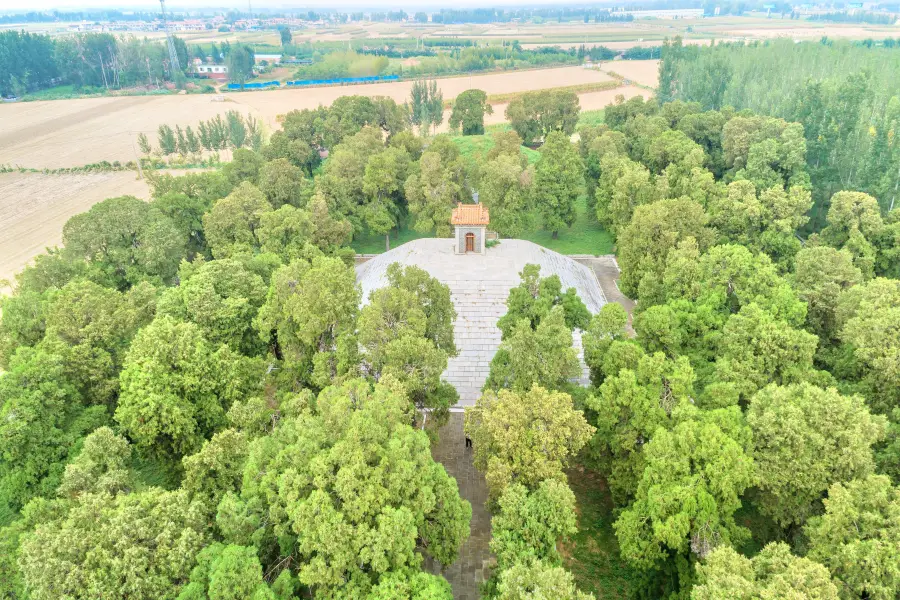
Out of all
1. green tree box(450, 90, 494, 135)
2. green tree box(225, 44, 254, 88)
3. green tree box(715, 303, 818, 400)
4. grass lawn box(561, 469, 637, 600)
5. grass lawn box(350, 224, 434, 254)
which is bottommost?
grass lawn box(561, 469, 637, 600)

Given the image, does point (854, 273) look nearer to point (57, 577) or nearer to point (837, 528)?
point (837, 528)

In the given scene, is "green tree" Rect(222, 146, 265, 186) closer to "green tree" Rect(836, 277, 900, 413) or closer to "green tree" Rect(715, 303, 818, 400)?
"green tree" Rect(715, 303, 818, 400)

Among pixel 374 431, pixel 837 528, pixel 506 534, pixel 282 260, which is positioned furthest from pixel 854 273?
pixel 282 260

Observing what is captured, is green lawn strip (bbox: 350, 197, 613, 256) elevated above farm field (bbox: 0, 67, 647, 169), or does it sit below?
below

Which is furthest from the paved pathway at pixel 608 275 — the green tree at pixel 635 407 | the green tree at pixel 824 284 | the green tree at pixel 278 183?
the green tree at pixel 278 183

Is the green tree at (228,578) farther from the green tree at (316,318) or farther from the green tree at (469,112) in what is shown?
the green tree at (469,112)

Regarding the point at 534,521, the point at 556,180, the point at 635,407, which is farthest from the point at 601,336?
the point at 556,180

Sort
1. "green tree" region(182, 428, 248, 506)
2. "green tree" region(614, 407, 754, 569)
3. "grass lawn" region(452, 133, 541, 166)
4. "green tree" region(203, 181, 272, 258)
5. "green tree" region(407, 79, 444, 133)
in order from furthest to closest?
1. "green tree" region(407, 79, 444, 133)
2. "grass lawn" region(452, 133, 541, 166)
3. "green tree" region(203, 181, 272, 258)
4. "green tree" region(182, 428, 248, 506)
5. "green tree" region(614, 407, 754, 569)

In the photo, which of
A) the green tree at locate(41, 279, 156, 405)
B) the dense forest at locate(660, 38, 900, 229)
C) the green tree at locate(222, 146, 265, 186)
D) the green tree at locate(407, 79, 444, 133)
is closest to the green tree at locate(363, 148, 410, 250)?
the green tree at locate(222, 146, 265, 186)
